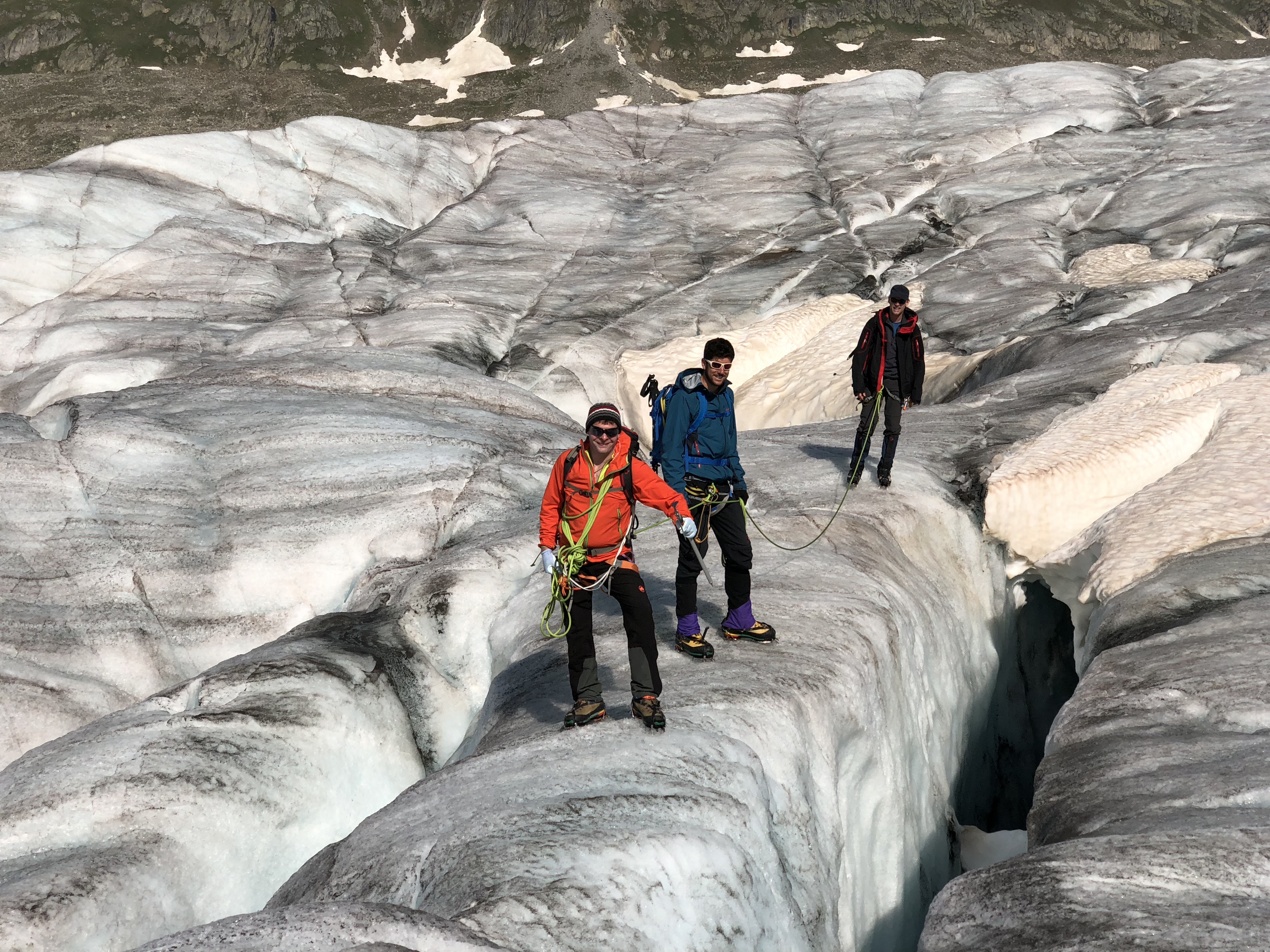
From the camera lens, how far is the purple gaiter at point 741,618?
9.96 meters

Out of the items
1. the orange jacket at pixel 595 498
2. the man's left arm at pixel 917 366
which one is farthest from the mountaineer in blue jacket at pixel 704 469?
the man's left arm at pixel 917 366

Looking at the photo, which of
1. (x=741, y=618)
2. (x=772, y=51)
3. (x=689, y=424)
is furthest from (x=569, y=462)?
(x=772, y=51)

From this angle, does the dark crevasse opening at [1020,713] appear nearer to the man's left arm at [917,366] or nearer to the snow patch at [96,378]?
the man's left arm at [917,366]

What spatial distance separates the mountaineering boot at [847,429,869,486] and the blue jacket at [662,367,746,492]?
5.31 m

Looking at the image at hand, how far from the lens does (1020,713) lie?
Result: 16.5 m

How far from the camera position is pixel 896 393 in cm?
1348

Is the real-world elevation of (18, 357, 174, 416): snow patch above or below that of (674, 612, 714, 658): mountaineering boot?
above

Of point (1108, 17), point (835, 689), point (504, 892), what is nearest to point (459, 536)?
point (835, 689)

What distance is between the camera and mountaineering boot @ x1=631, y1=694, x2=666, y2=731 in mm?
8102

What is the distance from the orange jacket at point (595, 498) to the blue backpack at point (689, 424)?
100cm

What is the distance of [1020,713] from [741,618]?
866cm

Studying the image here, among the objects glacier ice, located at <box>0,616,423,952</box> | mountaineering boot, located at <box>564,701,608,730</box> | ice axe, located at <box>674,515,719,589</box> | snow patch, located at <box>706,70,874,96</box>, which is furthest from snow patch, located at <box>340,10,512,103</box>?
mountaineering boot, located at <box>564,701,608,730</box>

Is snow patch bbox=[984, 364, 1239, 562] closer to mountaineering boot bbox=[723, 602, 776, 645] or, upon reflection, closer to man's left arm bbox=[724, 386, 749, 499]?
mountaineering boot bbox=[723, 602, 776, 645]

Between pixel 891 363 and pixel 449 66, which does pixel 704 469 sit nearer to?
pixel 891 363
